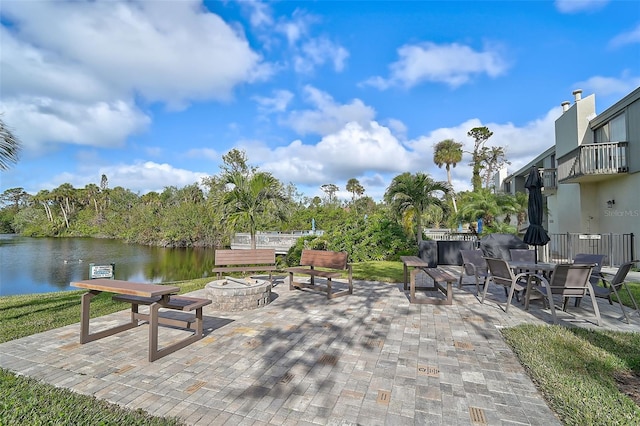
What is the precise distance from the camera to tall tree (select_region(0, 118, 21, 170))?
17.4 ft

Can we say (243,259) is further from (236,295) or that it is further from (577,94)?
(577,94)

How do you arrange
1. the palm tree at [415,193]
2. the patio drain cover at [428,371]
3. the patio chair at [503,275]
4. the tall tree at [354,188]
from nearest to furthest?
the patio drain cover at [428,371] < the patio chair at [503,275] < the palm tree at [415,193] < the tall tree at [354,188]

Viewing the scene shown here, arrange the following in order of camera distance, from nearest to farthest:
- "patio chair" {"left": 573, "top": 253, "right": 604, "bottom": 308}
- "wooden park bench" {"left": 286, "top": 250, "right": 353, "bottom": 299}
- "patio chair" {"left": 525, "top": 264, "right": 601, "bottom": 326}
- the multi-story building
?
"patio chair" {"left": 525, "top": 264, "right": 601, "bottom": 326} → "patio chair" {"left": 573, "top": 253, "right": 604, "bottom": 308} → "wooden park bench" {"left": 286, "top": 250, "right": 353, "bottom": 299} → the multi-story building

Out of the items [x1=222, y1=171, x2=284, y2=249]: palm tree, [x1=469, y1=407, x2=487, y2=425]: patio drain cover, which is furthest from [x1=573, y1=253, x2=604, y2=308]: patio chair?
[x1=222, y1=171, x2=284, y2=249]: palm tree

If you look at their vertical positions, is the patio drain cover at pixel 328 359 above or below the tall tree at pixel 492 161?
below

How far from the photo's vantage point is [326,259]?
6.98 meters

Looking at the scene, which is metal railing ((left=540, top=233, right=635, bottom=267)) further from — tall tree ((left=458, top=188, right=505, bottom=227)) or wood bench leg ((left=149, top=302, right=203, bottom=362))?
A: wood bench leg ((left=149, top=302, right=203, bottom=362))

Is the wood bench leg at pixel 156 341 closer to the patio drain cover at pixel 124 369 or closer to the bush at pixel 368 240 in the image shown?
the patio drain cover at pixel 124 369

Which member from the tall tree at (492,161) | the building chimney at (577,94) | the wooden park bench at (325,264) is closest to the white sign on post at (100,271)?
the wooden park bench at (325,264)

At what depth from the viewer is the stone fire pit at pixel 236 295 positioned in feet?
17.1

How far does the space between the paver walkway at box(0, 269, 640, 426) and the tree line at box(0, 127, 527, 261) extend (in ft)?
20.7

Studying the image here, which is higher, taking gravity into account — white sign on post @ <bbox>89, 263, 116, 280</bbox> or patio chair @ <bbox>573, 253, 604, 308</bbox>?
patio chair @ <bbox>573, 253, 604, 308</bbox>

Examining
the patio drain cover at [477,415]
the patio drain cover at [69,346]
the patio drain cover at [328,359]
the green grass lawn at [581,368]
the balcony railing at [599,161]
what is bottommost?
the patio drain cover at [69,346]

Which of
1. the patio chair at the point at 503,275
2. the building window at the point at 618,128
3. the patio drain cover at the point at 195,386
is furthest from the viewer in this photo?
the building window at the point at 618,128
